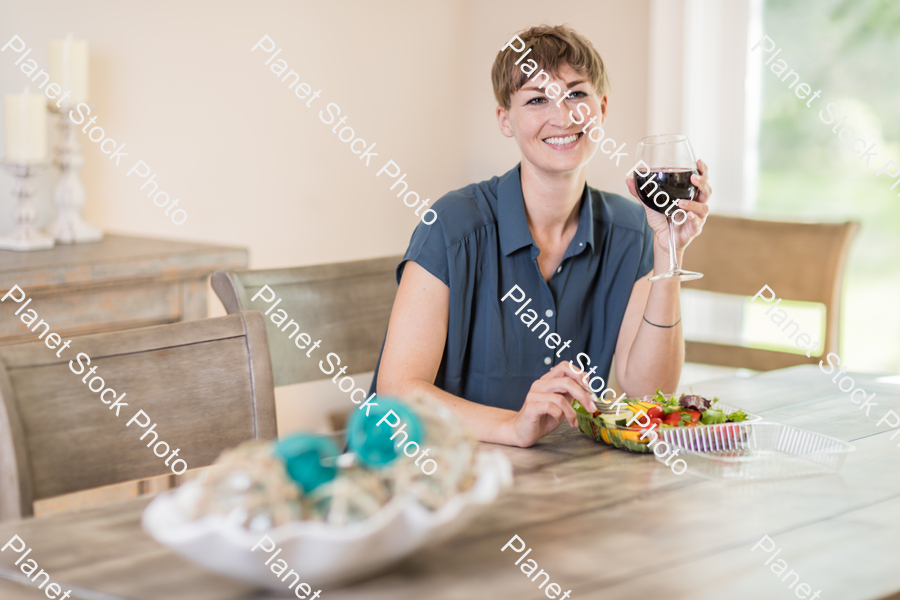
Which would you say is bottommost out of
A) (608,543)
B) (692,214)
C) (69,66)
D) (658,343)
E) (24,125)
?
(608,543)

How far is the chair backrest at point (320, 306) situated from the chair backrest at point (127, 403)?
8.9 inches

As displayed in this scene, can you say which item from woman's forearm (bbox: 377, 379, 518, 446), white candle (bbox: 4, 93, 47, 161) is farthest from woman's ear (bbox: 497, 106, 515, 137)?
white candle (bbox: 4, 93, 47, 161)

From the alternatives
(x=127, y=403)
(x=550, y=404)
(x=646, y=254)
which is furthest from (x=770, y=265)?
(x=127, y=403)

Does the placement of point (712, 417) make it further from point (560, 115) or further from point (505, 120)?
point (505, 120)

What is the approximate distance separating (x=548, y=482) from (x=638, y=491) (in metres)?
0.10

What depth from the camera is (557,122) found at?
5.24 ft

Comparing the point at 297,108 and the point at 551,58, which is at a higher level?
the point at 297,108

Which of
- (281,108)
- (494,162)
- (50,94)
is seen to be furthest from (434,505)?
(494,162)

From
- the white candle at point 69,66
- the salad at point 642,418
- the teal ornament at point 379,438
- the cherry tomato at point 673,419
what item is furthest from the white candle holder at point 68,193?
the teal ornament at point 379,438

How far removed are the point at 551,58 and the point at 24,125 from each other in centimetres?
132

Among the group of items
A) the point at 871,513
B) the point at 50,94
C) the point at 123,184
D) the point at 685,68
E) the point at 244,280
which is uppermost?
the point at 685,68

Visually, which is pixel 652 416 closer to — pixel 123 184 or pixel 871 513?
pixel 871 513

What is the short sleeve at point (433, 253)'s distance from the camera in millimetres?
1547

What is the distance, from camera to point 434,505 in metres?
0.72
